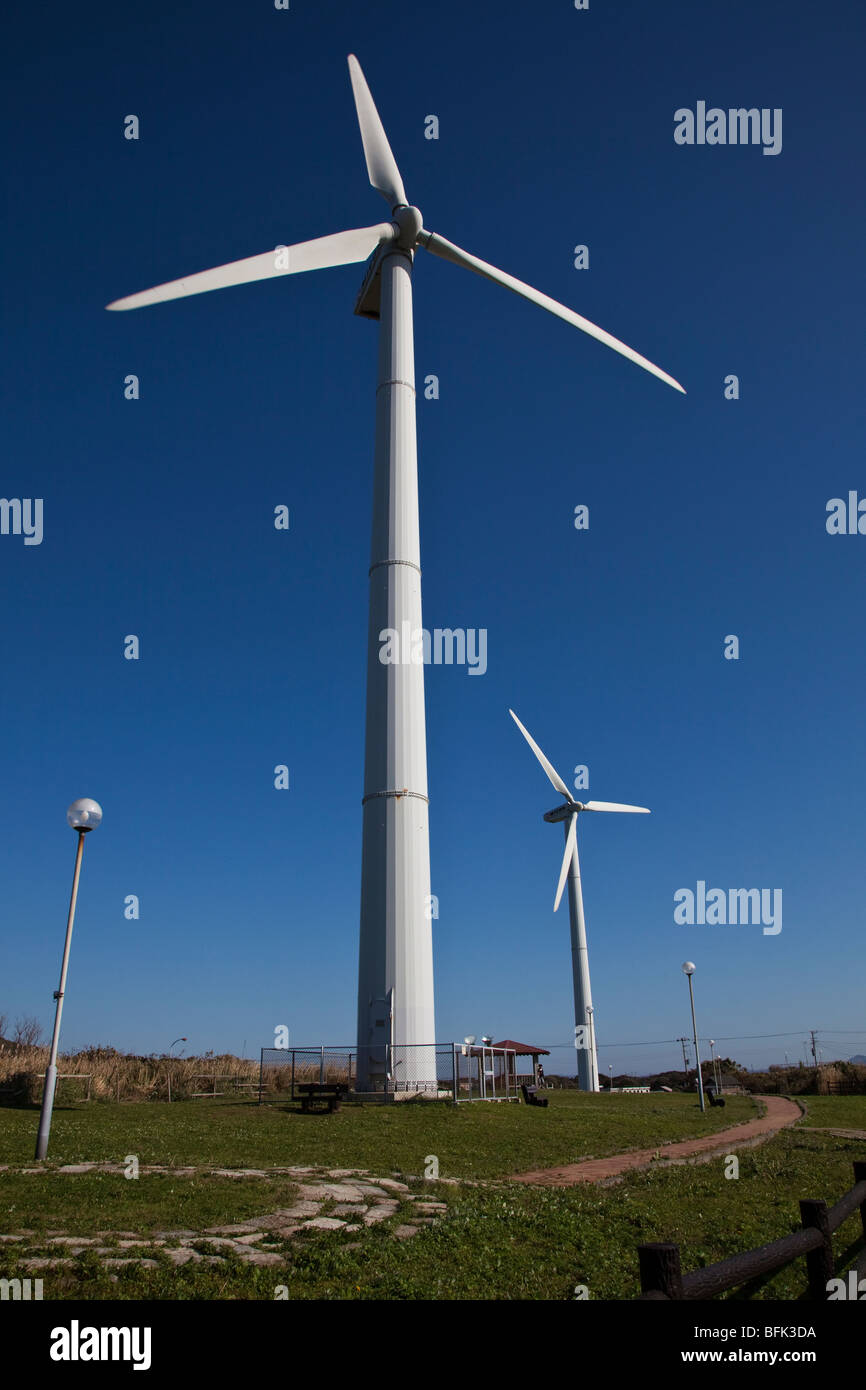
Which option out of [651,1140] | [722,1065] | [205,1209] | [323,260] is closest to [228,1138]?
[205,1209]

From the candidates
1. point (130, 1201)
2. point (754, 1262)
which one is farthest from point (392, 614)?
point (754, 1262)

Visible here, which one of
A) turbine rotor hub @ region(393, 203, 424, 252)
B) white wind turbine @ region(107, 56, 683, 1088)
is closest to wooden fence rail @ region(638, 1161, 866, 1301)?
white wind turbine @ region(107, 56, 683, 1088)

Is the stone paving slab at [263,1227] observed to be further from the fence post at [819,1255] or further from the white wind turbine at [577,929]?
the white wind turbine at [577,929]

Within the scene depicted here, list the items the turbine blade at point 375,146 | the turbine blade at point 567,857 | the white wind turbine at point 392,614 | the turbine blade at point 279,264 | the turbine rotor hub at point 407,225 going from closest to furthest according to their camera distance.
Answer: the turbine blade at point 279,264
the white wind turbine at point 392,614
the turbine blade at point 375,146
the turbine rotor hub at point 407,225
the turbine blade at point 567,857

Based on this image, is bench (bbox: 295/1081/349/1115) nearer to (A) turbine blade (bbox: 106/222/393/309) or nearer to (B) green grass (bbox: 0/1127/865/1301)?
(B) green grass (bbox: 0/1127/865/1301)

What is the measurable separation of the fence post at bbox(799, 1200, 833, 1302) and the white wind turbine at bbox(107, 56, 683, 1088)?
1829 centimetres

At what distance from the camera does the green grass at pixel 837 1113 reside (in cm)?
2516

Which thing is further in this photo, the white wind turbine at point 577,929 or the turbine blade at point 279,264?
the white wind turbine at point 577,929

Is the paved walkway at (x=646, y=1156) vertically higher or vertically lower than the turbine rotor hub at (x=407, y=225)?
lower

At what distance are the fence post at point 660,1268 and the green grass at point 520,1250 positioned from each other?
2.65 m

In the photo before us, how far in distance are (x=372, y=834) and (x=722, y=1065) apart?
49.4m

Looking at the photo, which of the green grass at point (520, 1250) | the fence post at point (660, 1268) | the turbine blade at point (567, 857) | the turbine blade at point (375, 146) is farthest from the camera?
the turbine blade at point (567, 857)

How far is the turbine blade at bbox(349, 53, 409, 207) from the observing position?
3067cm

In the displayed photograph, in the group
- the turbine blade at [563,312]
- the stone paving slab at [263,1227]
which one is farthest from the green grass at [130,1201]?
the turbine blade at [563,312]
